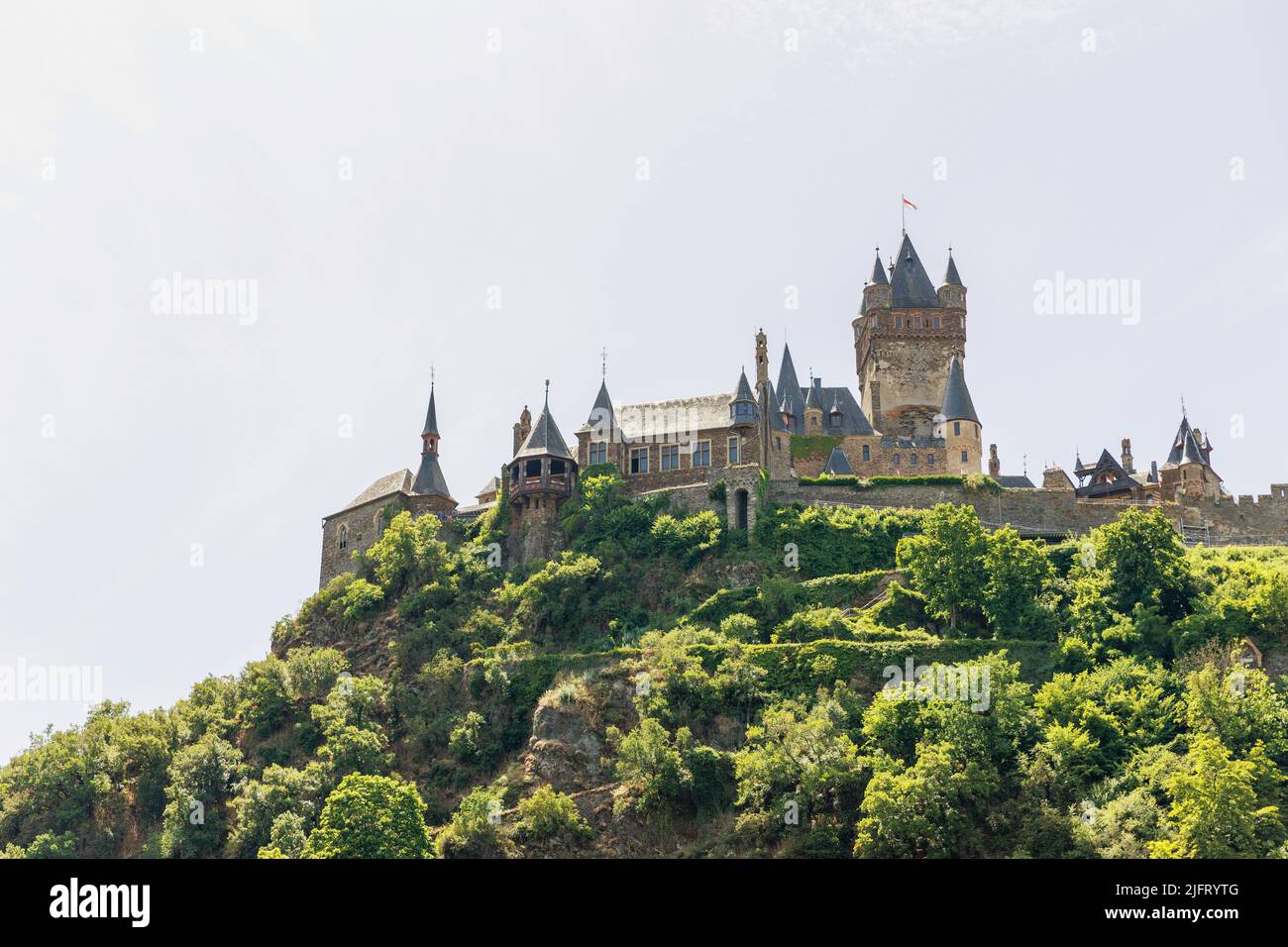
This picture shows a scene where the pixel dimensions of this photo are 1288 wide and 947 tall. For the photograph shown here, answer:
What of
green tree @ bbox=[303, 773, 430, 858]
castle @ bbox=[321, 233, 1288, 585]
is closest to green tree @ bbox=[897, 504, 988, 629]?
castle @ bbox=[321, 233, 1288, 585]

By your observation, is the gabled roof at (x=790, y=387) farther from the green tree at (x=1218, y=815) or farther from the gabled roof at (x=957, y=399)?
the green tree at (x=1218, y=815)

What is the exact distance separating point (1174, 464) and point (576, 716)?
44.4m

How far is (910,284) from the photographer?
354ft

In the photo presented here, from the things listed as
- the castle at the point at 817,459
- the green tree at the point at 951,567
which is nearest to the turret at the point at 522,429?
the castle at the point at 817,459

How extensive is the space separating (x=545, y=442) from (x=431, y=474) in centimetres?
884

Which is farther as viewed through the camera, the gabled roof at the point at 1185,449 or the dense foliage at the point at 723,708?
the gabled roof at the point at 1185,449

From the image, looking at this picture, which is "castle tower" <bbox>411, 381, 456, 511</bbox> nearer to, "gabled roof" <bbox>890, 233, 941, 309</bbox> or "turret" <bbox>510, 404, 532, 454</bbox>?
"turret" <bbox>510, 404, 532, 454</bbox>

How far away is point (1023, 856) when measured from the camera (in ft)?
191

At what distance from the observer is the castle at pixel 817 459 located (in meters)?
87.4

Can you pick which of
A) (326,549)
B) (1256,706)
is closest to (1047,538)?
(1256,706)

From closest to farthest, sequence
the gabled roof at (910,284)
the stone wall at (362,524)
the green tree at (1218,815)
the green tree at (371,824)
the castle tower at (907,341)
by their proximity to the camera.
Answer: the green tree at (1218,815), the green tree at (371,824), the stone wall at (362,524), the castle tower at (907,341), the gabled roof at (910,284)

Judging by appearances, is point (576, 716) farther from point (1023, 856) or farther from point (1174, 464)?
point (1174, 464)

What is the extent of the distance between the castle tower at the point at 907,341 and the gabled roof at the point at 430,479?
25708 millimetres

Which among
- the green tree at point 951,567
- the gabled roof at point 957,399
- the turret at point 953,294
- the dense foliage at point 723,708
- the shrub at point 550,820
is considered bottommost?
the shrub at point 550,820
